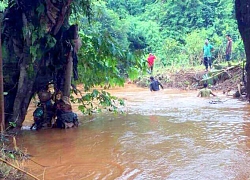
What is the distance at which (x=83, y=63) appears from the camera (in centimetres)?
872

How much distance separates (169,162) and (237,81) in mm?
10629

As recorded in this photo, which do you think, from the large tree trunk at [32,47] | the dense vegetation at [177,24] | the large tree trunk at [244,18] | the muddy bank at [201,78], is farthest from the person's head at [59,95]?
the dense vegetation at [177,24]

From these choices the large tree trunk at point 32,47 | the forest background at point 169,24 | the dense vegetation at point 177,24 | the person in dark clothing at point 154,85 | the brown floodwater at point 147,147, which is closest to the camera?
the brown floodwater at point 147,147

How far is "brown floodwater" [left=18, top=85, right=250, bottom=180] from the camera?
454 cm

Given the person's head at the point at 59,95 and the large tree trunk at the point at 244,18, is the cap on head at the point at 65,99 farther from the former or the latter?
the large tree trunk at the point at 244,18

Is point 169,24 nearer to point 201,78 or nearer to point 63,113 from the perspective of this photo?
point 201,78

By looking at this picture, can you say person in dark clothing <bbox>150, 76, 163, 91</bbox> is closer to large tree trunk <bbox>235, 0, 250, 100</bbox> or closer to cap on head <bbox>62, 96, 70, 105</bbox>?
cap on head <bbox>62, 96, 70, 105</bbox>

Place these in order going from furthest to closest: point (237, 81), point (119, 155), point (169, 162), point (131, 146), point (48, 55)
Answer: point (237, 81), point (48, 55), point (131, 146), point (119, 155), point (169, 162)

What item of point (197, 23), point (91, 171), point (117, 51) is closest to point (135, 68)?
point (117, 51)

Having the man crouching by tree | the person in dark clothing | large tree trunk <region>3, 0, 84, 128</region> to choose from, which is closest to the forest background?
the person in dark clothing

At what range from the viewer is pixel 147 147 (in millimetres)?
5910

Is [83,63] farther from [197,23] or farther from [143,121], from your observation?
[197,23]

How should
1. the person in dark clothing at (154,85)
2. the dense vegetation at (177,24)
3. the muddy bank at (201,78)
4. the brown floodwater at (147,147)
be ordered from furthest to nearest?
the dense vegetation at (177,24)
the person in dark clothing at (154,85)
the muddy bank at (201,78)
the brown floodwater at (147,147)

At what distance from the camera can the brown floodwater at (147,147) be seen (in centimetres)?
454
